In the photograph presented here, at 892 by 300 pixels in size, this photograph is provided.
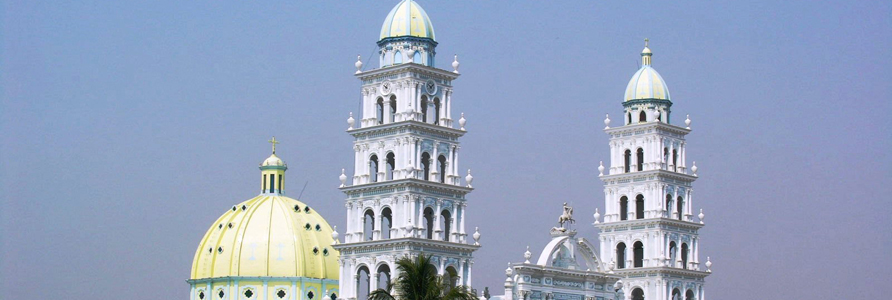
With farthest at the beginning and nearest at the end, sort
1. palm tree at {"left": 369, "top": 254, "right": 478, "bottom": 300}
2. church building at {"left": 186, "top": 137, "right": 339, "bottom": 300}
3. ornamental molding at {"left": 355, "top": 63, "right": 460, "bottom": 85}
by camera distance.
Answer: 1. church building at {"left": 186, "top": 137, "right": 339, "bottom": 300}
2. ornamental molding at {"left": 355, "top": 63, "right": 460, "bottom": 85}
3. palm tree at {"left": 369, "top": 254, "right": 478, "bottom": 300}

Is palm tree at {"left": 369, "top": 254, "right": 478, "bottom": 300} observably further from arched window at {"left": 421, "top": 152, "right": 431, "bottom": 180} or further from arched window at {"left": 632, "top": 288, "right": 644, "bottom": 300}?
arched window at {"left": 632, "top": 288, "right": 644, "bottom": 300}

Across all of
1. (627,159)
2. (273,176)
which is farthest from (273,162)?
(627,159)

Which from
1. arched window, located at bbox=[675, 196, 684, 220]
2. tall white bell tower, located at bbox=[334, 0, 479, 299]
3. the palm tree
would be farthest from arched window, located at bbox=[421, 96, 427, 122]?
arched window, located at bbox=[675, 196, 684, 220]

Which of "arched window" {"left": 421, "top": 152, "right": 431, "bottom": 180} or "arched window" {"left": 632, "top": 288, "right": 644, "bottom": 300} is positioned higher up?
"arched window" {"left": 421, "top": 152, "right": 431, "bottom": 180}

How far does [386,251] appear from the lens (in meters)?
81.1

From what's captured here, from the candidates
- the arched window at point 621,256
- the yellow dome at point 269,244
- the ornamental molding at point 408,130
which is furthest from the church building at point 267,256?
the ornamental molding at point 408,130

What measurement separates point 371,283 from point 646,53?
23544 millimetres

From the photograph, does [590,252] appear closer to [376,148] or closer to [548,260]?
[548,260]

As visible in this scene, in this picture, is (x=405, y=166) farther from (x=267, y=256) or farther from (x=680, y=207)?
(x=267, y=256)

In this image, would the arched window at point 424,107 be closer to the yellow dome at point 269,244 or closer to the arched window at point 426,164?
the arched window at point 426,164

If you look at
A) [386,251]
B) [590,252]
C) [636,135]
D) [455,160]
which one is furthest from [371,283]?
[636,135]

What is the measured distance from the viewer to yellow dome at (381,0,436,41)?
83.2 metres

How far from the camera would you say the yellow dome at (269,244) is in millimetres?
113000

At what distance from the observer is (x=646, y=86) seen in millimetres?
95375
